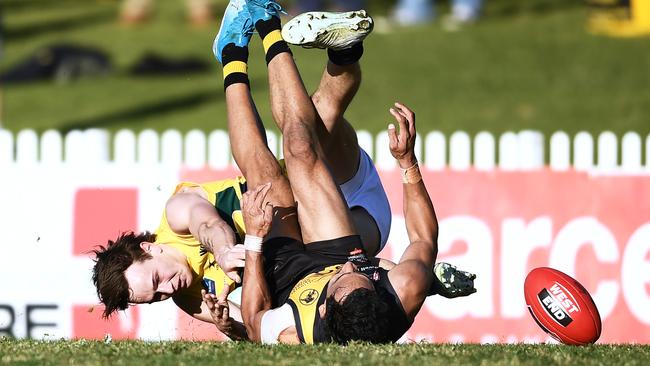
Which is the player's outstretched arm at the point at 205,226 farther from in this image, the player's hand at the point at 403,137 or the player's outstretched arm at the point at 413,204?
the player's hand at the point at 403,137

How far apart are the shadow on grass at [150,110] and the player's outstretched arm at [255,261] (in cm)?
1079

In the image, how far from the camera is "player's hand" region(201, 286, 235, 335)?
6.40 meters

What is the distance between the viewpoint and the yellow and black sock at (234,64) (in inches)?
286

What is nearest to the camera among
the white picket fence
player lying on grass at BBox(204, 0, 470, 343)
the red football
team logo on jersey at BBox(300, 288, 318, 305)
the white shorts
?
player lying on grass at BBox(204, 0, 470, 343)

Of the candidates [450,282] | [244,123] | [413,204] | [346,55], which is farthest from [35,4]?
[450,282]

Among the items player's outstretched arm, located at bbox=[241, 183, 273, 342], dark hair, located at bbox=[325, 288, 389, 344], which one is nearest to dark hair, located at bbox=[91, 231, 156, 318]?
player's outstretched arm, located at bbox=[241, 183, 273, 342]

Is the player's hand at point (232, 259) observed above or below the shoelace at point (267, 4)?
below

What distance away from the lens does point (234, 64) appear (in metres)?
7.31

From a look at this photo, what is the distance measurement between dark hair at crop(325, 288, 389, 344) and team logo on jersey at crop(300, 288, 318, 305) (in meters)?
0.26

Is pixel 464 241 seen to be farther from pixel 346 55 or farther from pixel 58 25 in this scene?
pixel 58 25

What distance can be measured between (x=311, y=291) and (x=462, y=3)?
52.9 feet

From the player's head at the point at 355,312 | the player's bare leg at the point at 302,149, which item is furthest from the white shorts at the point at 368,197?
the player's head at the point at 355,312

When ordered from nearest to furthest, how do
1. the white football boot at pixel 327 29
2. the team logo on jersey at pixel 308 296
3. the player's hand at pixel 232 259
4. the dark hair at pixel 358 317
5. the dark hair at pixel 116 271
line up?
1. the dark hair at pixel 358 317
2. the team logo on jersey at pixel 308 296
3. the player's hand at pixel 232 259
4. the dark hair at pixel 116 271
5. the white football boot at pixel 327 29

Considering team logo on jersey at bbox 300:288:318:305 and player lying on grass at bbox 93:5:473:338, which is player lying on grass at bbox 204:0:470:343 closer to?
team logo on jersey at bbox 300:288:318:305
